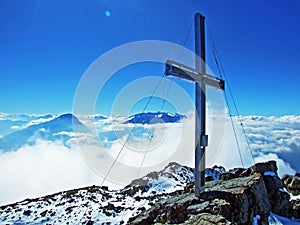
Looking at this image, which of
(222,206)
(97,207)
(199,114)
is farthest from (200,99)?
(97,207)

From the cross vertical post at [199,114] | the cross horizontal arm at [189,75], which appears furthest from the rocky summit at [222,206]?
the cross horizontal arm at [189,75]

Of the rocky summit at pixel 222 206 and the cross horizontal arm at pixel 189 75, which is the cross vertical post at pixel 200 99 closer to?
the cross horizontal arm at pixel 189 75

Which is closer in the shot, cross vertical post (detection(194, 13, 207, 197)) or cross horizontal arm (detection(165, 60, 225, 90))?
cross horizontal arm (detection(165, 60, 225, 90))

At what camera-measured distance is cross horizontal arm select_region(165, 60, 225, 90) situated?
28.9ft

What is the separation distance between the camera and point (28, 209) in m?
39.8

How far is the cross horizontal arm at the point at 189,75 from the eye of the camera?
8812 millimetres

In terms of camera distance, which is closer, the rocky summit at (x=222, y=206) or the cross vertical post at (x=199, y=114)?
the rocky summit at (x=222, y=206)

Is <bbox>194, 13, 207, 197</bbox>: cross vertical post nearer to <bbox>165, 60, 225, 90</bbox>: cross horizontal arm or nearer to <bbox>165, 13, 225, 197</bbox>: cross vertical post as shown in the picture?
<bbox>165, 13, 225, 197</bbox>: cross vertical post

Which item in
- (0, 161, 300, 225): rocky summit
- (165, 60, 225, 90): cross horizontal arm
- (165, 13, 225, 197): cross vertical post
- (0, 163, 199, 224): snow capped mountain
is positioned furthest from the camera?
(0, 163, 199, 224): snow capped mountain

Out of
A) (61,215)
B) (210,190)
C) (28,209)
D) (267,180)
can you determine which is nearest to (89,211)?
(61,215)

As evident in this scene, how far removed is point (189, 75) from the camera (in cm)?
951

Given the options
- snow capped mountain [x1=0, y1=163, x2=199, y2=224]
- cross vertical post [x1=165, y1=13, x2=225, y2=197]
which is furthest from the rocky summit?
cross vertical post [x1=165, y1=13, x2=225, y2=197]

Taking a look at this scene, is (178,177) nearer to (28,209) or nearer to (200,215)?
(28,209)

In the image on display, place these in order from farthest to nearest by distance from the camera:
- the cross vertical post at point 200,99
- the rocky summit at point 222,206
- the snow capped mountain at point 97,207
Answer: the snow capped mountain at point 97,207
the cross vertical post at point 200,99
the rocky summit at point 222,206
